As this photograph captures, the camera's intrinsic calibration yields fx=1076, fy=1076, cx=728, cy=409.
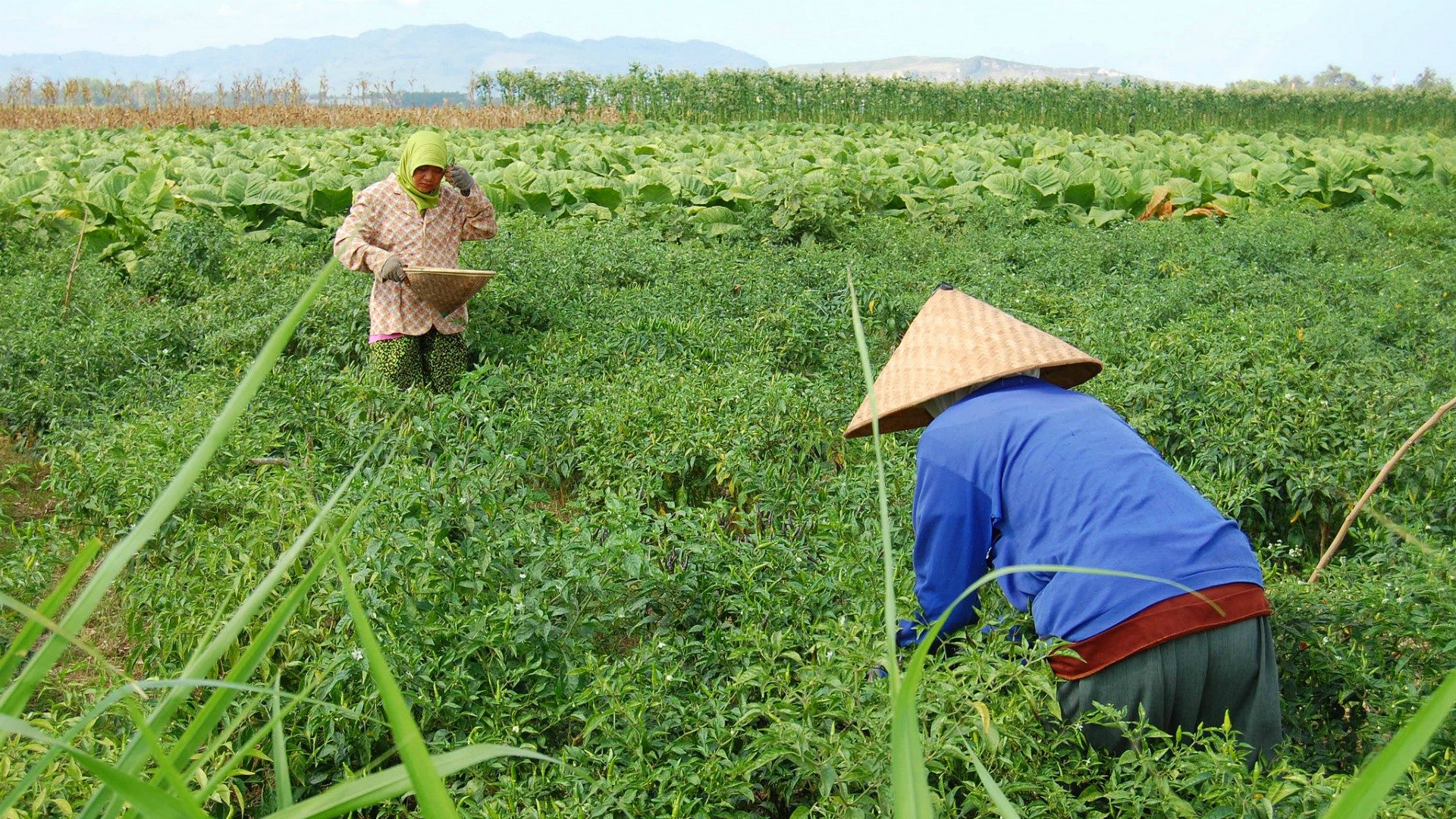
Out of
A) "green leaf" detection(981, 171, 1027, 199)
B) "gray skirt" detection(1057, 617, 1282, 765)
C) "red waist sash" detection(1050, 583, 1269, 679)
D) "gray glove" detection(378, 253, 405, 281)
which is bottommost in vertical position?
"gray skirt" detection(1057, 617, 1282, 765)

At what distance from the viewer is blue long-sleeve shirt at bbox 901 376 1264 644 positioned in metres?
2.40

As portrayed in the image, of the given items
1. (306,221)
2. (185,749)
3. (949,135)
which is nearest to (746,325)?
(185,749)

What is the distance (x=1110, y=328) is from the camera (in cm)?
543

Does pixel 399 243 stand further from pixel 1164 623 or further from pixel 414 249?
pixel 1164 623

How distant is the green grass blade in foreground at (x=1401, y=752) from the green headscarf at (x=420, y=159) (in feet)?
16.0

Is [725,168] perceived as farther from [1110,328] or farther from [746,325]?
[1110,328]

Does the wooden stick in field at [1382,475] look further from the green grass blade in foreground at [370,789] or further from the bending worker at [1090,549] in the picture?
the green grass blade in foreground at [370,789]

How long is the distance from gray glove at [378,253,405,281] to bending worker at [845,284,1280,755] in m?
3.12

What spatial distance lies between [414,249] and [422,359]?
0.57 metres

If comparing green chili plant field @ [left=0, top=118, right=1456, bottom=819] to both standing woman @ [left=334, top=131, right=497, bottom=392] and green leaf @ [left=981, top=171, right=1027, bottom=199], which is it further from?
green leaf @ [left=981, top=171, right=1027, bottom=199]

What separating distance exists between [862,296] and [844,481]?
2.61 metres

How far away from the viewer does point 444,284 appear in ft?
16.6

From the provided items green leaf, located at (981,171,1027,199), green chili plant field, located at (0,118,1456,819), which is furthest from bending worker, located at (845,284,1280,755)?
green leaf, located at (981,171,1027,199)

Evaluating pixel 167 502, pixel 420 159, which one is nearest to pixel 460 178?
pixel 420 159
